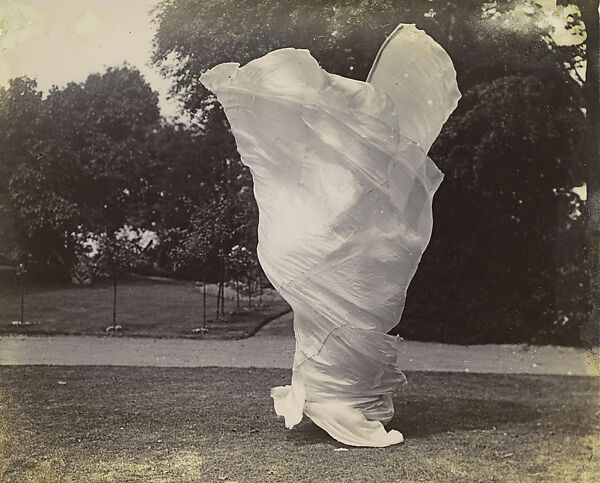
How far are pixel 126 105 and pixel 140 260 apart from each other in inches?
89.2

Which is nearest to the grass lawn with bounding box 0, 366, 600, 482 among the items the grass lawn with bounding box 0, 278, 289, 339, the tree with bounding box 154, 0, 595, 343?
the grass lawn with bounding box 0, 278, 289, 339

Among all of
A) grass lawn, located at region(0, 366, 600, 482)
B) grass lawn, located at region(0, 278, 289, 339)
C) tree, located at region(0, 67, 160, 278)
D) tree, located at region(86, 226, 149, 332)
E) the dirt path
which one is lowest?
the dirt path

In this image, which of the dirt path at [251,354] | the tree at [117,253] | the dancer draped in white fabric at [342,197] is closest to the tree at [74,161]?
the tree at [117,253]

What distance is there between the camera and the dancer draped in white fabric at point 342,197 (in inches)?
229

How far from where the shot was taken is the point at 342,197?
5.81 m

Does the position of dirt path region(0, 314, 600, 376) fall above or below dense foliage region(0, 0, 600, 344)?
below

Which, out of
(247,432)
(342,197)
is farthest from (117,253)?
(342,197)

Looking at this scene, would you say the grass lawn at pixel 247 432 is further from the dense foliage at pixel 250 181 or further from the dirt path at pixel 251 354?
the dense foliage at pixel 250 181

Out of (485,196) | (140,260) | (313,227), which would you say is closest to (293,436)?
(313,227)

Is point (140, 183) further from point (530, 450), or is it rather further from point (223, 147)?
point (530, 450)

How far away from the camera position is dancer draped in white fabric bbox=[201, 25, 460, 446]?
581 centimetres

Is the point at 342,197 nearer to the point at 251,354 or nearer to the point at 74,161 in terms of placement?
the point at 251,354

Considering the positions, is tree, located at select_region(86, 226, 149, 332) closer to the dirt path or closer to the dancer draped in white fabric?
the dirt path

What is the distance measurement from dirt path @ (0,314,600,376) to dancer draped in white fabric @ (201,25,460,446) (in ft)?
13.8
